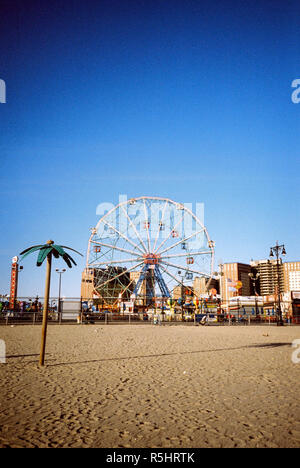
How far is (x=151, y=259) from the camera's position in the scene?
46.6 metres

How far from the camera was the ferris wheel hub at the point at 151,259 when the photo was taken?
46594 mm

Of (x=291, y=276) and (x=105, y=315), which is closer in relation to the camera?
(x=105, y=315)

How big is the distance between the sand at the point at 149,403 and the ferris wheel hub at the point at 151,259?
36.7 metres

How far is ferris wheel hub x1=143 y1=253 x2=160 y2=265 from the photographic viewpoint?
→ 153ft

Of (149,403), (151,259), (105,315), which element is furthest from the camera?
(151,259)

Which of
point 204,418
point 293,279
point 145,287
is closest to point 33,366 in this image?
point 204,418

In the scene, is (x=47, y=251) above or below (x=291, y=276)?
below

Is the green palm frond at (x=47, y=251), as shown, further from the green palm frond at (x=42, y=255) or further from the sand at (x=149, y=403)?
the sand at (x=149, y=403)

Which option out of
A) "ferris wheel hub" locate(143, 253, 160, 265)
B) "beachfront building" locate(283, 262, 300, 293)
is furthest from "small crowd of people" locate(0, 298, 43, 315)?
"beachfront building" locate(283, 262, 300, 293)

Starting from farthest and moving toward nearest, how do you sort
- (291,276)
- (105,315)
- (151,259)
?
(291,276) → (151,259) → (105,315)

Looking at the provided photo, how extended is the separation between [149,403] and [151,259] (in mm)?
41188

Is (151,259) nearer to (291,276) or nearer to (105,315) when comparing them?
(105,315)

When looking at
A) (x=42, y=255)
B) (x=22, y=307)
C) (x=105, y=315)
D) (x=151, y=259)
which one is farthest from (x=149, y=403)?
(x=151, y=259)

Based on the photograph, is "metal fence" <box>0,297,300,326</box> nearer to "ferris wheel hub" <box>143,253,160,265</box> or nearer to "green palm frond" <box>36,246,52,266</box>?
"ferris wheel hub" <box>143,253,160,265</box>
